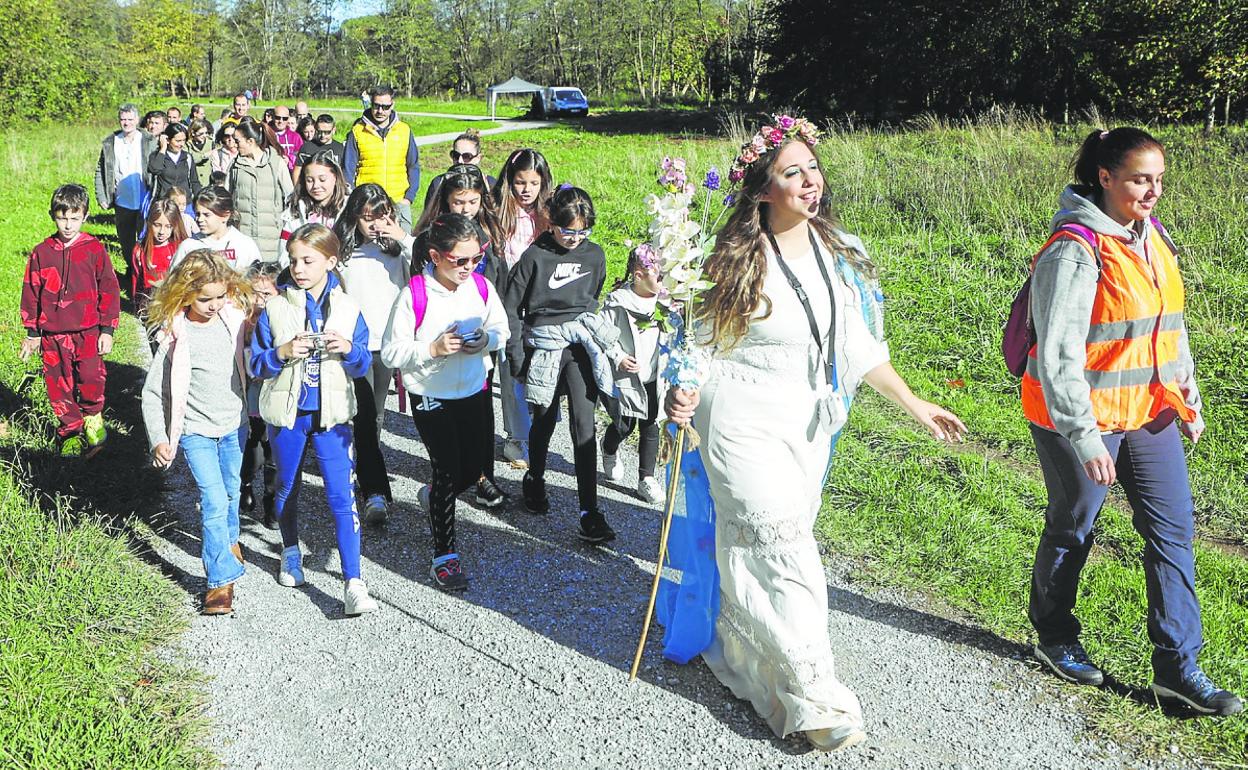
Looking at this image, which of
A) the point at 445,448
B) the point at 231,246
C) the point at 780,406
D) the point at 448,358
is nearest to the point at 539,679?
the point at 445,448

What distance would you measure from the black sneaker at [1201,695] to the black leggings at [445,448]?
3160 mm

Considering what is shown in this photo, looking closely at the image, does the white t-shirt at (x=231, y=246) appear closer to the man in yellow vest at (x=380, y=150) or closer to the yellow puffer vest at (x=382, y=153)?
the man in yellow vest at (x=380, y=150)

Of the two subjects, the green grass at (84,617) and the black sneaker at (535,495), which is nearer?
the green grass at (84,617)

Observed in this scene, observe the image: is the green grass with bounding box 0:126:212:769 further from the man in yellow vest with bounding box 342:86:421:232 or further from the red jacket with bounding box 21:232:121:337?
the man in yellow vest with bounding box 342:86:421:232

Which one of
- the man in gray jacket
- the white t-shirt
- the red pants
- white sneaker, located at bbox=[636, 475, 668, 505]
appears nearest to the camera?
white sneaker, located at bbox=[636, 475, 668, 505]

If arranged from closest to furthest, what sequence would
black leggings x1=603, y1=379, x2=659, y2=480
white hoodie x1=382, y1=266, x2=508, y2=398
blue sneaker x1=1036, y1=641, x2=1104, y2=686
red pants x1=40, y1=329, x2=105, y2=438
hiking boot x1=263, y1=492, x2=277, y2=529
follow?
1. blue sneaker x1=1036, y1=641, x2=1104, y2=686
2. white hoodie x1=382, y1=266, x2=508, y2=398
3. hiking boot x1=263, y1=492, x2=277, y2=529
4. black leggings x1=603, y1=379, x2=659, y2=480
5. red pants x1=40, y1=329, x2=105, y2=438

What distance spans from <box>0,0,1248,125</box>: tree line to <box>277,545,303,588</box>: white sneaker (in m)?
17.4

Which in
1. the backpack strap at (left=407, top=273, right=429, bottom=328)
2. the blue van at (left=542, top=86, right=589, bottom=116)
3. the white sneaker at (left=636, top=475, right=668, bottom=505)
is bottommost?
the white sneaker at (left=636, top=475, right=668, bottom=505)

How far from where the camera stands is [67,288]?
21.8ft

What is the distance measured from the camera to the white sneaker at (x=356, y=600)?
4723mm

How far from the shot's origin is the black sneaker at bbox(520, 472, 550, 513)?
594cm

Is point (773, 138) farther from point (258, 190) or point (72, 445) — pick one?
point (258, 190)

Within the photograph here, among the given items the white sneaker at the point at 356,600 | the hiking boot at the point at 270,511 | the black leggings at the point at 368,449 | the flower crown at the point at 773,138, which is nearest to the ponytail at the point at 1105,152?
the flower crown at the point at 773,138

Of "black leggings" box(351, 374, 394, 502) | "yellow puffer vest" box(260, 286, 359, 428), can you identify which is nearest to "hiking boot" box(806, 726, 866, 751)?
"yellow puffer vest" box(260, 286, 359, 428)
